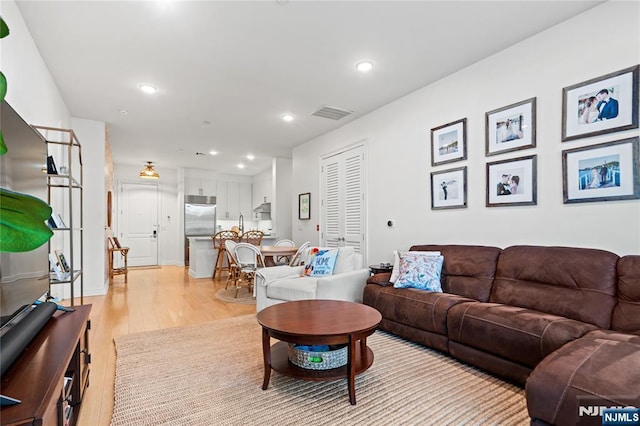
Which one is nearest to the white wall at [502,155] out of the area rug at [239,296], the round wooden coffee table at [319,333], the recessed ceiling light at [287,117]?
the recessed ceiling light at [287,117]

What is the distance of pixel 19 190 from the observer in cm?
162

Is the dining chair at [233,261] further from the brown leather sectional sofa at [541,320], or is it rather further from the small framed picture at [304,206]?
the brown leather sectional sofa at [541,320]

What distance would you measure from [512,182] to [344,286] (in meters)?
1.93

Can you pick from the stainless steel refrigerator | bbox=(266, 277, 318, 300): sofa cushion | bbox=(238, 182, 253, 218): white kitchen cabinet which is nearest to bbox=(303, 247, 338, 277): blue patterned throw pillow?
bbox=(266, 277, 318, 300): sofa cushion

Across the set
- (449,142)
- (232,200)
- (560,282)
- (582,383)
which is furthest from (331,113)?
(232,200)

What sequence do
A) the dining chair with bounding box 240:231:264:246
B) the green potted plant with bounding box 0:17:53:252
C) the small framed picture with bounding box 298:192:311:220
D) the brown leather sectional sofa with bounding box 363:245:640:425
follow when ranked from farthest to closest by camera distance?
1. the dining chair with bounding box 240:231:264:246
2. the small framed picture with bounding box 298:192:311:220
3. the brown leather sectional sofa with bounding box 363:245:640:425
4. the green potted plant with bounding box 0:17:53:252

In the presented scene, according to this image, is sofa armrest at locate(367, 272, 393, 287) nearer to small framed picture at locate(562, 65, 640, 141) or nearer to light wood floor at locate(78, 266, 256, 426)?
light wood floor at locate(78, 266, 256, 426)

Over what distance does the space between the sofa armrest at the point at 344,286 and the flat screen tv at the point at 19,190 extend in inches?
87.3

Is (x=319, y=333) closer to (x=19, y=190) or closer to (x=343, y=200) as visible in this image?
(x=19, y=190)

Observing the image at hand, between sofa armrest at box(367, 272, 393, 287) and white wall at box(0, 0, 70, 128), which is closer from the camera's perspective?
white wall at box(0, 0, 70, 128)

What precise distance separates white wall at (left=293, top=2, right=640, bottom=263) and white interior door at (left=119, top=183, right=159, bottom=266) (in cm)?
657

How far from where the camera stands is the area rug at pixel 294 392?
181cm

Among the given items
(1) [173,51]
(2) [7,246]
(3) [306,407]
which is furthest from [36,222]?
(1) [173,51]

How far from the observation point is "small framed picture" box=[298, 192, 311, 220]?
6.05 metres
